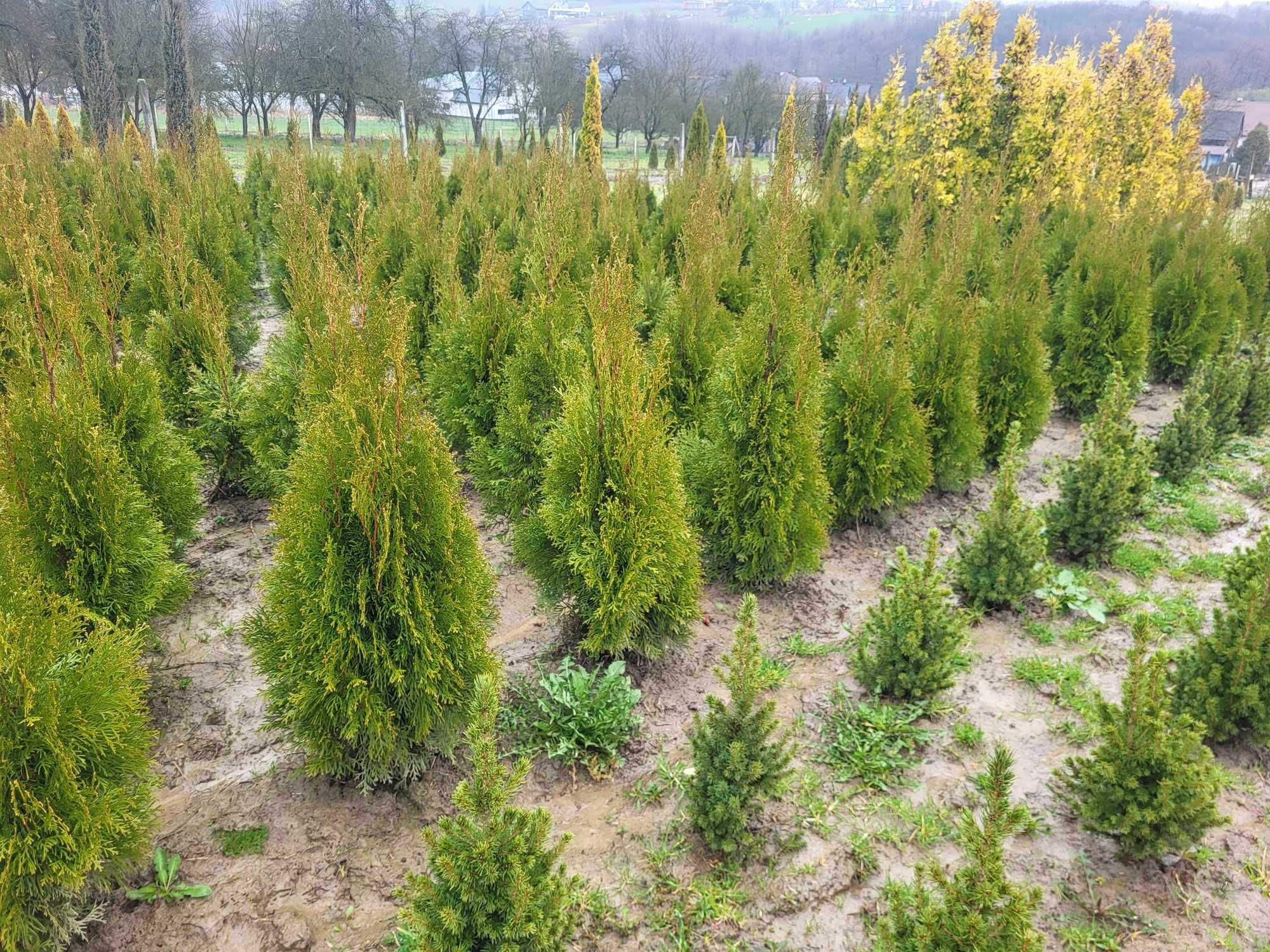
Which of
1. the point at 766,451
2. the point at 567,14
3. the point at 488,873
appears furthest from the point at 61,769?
the point at 567,14

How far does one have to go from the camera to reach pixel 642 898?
2932 mm

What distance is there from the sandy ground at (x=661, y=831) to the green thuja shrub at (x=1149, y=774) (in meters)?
0.28

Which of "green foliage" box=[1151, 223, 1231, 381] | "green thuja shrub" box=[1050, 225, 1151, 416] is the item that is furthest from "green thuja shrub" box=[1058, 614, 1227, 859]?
"green foliage" box=[1151, 223, 1231, 381]

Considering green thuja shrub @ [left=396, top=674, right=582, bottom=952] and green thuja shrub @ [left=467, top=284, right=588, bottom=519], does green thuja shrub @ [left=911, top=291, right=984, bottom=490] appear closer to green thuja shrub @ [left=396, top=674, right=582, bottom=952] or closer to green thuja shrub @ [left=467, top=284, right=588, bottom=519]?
green thuja shrub @ [left=467, top=284, right=588, bottom=519]

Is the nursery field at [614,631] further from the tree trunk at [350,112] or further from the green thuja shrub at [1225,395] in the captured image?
the tree trunk at [350,112]

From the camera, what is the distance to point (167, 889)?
2.89m

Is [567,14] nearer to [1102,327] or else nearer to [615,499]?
[1102,327]

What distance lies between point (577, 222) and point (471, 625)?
762cm

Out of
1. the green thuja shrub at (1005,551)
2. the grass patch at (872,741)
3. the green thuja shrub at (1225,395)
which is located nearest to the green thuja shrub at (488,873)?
the grass patch at (872,741)

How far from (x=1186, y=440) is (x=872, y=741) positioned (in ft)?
16.0

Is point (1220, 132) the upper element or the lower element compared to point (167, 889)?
upper

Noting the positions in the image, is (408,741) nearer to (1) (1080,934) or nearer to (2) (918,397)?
(1) (1080,934)

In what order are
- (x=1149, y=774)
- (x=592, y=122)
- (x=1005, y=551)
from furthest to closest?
(x=592, y=122) → (x=1005, y=551) → (x=1149, y=774)

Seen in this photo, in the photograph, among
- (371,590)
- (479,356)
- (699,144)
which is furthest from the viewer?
(699,144)
